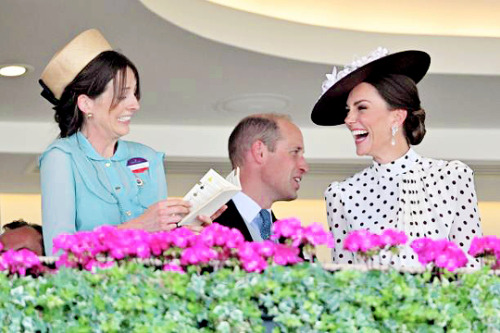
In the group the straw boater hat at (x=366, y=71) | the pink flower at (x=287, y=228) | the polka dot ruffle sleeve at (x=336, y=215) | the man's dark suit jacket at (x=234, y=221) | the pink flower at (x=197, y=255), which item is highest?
the straw boater hat at (x=366, y=71)

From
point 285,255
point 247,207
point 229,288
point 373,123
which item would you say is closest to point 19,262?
point 229,288

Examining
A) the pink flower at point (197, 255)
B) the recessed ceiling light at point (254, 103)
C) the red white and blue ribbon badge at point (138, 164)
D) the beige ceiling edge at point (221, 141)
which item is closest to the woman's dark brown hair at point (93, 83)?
the red white and blue ribbon badge at point (138, 164)

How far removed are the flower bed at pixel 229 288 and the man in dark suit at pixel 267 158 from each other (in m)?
2.22

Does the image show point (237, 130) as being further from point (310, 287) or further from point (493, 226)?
point (493, 226)

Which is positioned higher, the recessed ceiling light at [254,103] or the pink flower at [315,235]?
the recessed ceiling light at [254,103]

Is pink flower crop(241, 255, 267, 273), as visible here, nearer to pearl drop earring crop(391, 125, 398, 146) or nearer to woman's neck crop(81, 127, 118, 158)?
woman's neck crop(81, 127, 118, 158)

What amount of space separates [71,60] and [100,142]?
27 centimetres

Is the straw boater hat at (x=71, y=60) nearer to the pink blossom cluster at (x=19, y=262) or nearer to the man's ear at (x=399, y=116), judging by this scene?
the man's ear at (x=399, y=116)

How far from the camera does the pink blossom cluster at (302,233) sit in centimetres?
202

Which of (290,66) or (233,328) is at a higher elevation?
(290,66)

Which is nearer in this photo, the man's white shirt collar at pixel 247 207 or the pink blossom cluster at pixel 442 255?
the pink blossom cluster at pixel 442 255

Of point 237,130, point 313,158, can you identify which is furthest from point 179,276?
point 313,158

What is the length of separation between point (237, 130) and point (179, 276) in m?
2.60

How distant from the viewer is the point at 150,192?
10.3 ft
